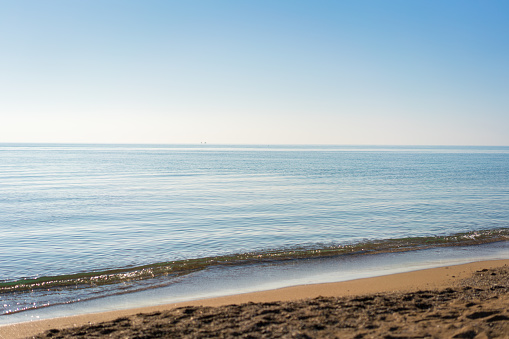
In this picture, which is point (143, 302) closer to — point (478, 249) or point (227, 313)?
point (227, 313)

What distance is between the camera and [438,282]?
11094 millimetres

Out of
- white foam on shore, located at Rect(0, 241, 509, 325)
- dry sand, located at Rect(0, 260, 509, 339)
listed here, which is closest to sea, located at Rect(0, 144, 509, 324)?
white foam on shore, located at Rect(0, 241, 509, 325)

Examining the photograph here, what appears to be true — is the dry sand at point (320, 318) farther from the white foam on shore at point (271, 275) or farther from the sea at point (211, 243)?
the sea at point (211, 243)

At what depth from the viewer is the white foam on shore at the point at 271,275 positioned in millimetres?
9945

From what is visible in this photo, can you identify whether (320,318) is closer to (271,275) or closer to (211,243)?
(271,275)

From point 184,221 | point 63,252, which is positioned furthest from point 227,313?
point 184,221

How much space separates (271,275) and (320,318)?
5.35 metres

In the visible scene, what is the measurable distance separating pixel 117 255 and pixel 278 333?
1012cm

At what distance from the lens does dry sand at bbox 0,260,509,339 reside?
21.9 ft

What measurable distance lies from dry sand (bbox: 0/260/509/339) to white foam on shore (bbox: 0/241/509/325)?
0.86 m

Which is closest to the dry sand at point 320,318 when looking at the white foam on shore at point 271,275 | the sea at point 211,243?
the white foam on shore at point 271,275

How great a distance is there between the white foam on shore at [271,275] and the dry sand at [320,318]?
33.9 inches

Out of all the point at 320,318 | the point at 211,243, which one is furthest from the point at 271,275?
the point at 320,318

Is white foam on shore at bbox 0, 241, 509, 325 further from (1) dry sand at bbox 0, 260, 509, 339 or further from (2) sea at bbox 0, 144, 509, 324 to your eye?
(1) dry sand at bbox 0, 260, 509, 339
